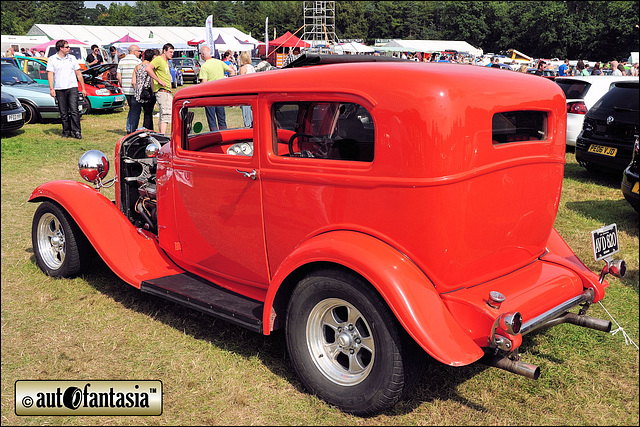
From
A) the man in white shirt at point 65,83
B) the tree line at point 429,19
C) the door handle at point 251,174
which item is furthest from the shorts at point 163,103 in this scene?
the tree line at point 429,19

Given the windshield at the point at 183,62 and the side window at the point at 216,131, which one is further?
the windshield at the point at 183,62

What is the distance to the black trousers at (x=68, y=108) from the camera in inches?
461

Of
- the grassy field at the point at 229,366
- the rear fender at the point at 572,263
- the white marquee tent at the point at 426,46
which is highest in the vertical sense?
the white marquee tent at the point at 426,46

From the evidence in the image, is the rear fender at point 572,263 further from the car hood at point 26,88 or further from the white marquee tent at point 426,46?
the white marquee tent at point 426,46

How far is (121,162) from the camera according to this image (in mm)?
5051

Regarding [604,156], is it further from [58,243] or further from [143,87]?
[143,87]

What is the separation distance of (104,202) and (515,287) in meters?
3.54

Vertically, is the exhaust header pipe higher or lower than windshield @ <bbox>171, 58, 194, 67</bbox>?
lower

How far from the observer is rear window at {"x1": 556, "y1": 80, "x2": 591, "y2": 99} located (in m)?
11.0

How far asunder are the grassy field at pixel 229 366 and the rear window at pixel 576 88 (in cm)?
668

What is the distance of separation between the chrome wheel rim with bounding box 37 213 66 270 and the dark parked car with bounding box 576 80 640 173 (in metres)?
7.72

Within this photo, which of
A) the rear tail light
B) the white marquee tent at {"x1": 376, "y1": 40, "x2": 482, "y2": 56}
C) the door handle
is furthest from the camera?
the white marquee tent at {"x1": 376, "y1": 40, "x2": 482, "y2": 56}

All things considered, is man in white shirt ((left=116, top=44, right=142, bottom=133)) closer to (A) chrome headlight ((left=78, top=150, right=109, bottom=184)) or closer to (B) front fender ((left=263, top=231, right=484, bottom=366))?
(A) chrome headlight ((left=78, top=150, right=109, bottom=184))

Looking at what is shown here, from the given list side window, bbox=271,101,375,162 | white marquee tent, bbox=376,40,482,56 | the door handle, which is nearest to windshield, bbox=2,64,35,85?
the door handle
